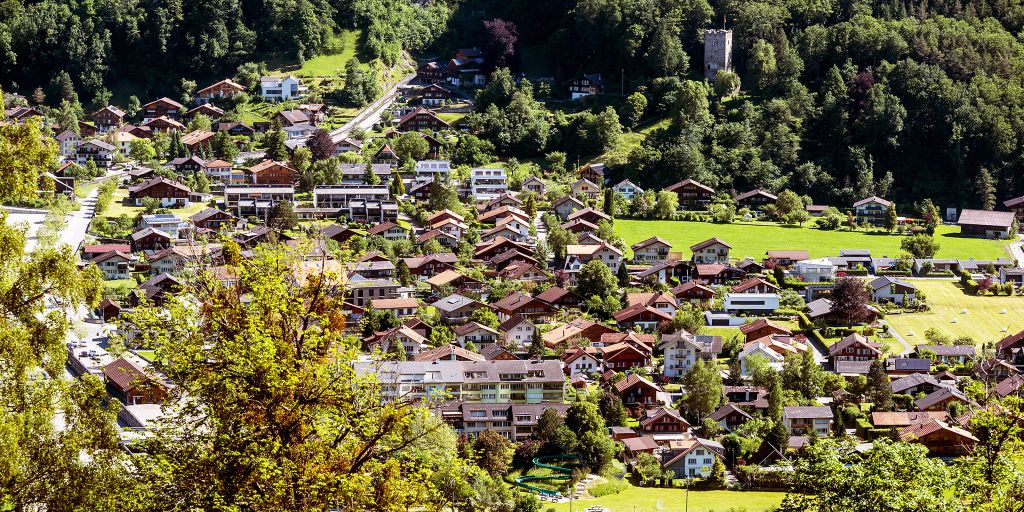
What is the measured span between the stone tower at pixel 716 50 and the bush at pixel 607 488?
92.2ft

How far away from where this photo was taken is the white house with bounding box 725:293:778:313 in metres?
32.4

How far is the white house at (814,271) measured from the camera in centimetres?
3491

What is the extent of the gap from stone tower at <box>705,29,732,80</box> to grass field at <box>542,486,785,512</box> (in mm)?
27860

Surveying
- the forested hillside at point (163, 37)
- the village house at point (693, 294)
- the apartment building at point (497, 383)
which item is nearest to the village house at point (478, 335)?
the apartment building at point (497, 383)

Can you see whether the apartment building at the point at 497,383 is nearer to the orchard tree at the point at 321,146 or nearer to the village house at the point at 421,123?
the orchard tree at the point at 321,146

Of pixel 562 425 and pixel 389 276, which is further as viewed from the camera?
pixel 389 276

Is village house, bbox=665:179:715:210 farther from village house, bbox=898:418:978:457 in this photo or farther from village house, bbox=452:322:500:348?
village house, bbox=898:418:978:457

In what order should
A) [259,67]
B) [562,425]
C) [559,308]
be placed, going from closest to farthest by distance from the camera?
[562,425] → [559,308] → [259,67]

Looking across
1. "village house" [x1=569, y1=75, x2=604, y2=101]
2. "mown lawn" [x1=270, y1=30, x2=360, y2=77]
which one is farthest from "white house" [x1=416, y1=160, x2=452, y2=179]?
"mown lawn" [x1=270, y1=30, x2=360, y2=77]

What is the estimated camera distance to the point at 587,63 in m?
51.3

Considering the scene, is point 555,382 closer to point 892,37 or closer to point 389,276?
point 389,276

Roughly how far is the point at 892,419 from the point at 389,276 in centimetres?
1318

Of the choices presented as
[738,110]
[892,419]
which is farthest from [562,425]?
[738,110]

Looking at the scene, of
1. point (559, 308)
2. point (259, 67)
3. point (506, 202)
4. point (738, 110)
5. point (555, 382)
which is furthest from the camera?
point (259, 67)
